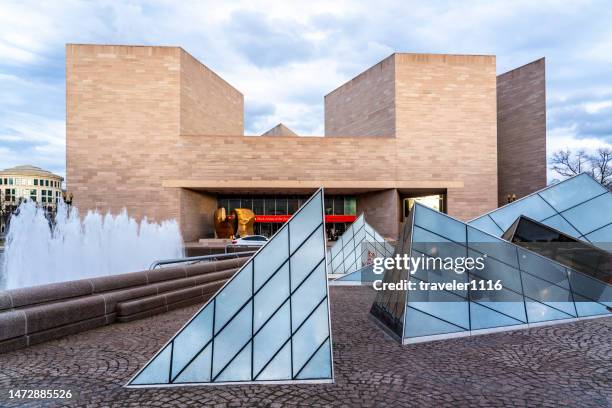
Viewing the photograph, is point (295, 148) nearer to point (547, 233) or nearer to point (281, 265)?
point (547, 233)

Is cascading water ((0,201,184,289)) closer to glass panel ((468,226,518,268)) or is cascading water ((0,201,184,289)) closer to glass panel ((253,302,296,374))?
glass panel ((253,302,296,374))

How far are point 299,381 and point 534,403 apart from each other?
322 cm

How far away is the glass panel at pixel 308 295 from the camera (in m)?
6.16

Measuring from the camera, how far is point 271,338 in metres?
6.02

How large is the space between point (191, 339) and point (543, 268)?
27.9ft

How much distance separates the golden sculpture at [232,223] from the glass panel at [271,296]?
98.7 ft

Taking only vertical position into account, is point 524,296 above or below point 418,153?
below

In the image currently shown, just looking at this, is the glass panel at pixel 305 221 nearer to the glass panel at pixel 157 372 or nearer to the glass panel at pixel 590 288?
the glass panel at pixel 157 372

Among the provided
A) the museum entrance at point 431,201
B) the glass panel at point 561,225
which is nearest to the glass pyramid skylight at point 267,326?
the glass panel at point 561,225

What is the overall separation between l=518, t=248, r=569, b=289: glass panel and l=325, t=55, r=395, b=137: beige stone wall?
29648 mm

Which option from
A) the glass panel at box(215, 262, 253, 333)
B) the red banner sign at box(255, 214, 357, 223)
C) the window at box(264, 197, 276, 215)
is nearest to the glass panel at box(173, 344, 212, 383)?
the glass panel at box(215, 262, 253, 333)


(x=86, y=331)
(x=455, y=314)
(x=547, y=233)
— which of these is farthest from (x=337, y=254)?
(x=86, y=331)

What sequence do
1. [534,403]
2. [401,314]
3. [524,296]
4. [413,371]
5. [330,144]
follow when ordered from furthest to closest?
[330,144] → [524,296] → [401,314] → [413,371] → [534,403]

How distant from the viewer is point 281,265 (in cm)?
641
